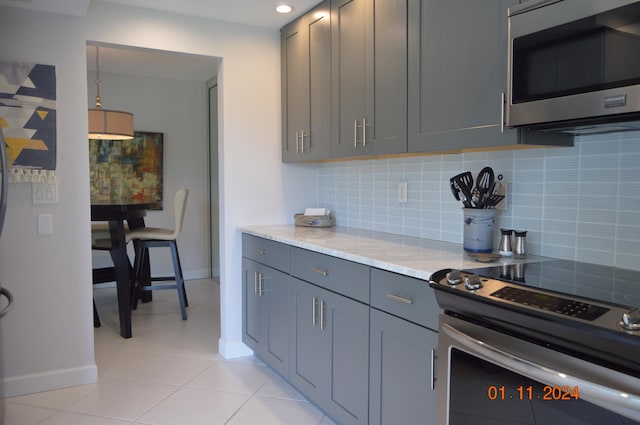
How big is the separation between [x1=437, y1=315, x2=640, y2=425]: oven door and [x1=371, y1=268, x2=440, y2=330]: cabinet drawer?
4.8 inches

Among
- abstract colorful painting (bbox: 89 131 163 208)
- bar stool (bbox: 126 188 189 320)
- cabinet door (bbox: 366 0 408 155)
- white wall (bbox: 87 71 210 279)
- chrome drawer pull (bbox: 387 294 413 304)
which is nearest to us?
chrome drawer pull (bbox: 387 294 413 304)

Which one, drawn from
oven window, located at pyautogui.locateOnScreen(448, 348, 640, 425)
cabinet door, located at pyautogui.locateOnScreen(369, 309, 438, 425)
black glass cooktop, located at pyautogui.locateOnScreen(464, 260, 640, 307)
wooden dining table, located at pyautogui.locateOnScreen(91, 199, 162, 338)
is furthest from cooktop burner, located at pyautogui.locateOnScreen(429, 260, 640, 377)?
wooden dining table, located at pyautogui.locateOnScreen(91, 199, 162, 338)

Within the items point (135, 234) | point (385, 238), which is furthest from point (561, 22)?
point (135, 234)

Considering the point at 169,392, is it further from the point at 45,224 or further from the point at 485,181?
the point at 485,181

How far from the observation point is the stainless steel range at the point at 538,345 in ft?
3.25

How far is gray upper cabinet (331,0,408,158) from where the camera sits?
7.03 ft

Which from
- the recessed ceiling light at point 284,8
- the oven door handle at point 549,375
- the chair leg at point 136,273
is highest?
the recessed ceiling light at point 284,8

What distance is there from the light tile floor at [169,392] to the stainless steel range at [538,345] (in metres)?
1.22

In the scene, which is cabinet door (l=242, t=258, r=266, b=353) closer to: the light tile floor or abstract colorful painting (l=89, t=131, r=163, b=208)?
the light tile floor

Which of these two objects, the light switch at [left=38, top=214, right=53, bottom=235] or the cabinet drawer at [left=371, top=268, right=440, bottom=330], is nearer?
the cabinet drawer at [left=371, top=268, right=440, bottom=330]

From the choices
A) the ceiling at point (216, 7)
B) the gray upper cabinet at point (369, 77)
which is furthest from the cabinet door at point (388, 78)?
the ceiling at point (216, 7)

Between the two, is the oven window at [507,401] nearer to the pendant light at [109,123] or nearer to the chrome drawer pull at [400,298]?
the chrome drawer pull at [400,298]

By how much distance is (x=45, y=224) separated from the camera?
2.70 meters

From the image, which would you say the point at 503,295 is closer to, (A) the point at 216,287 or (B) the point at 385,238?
(B) the point at 385,238
